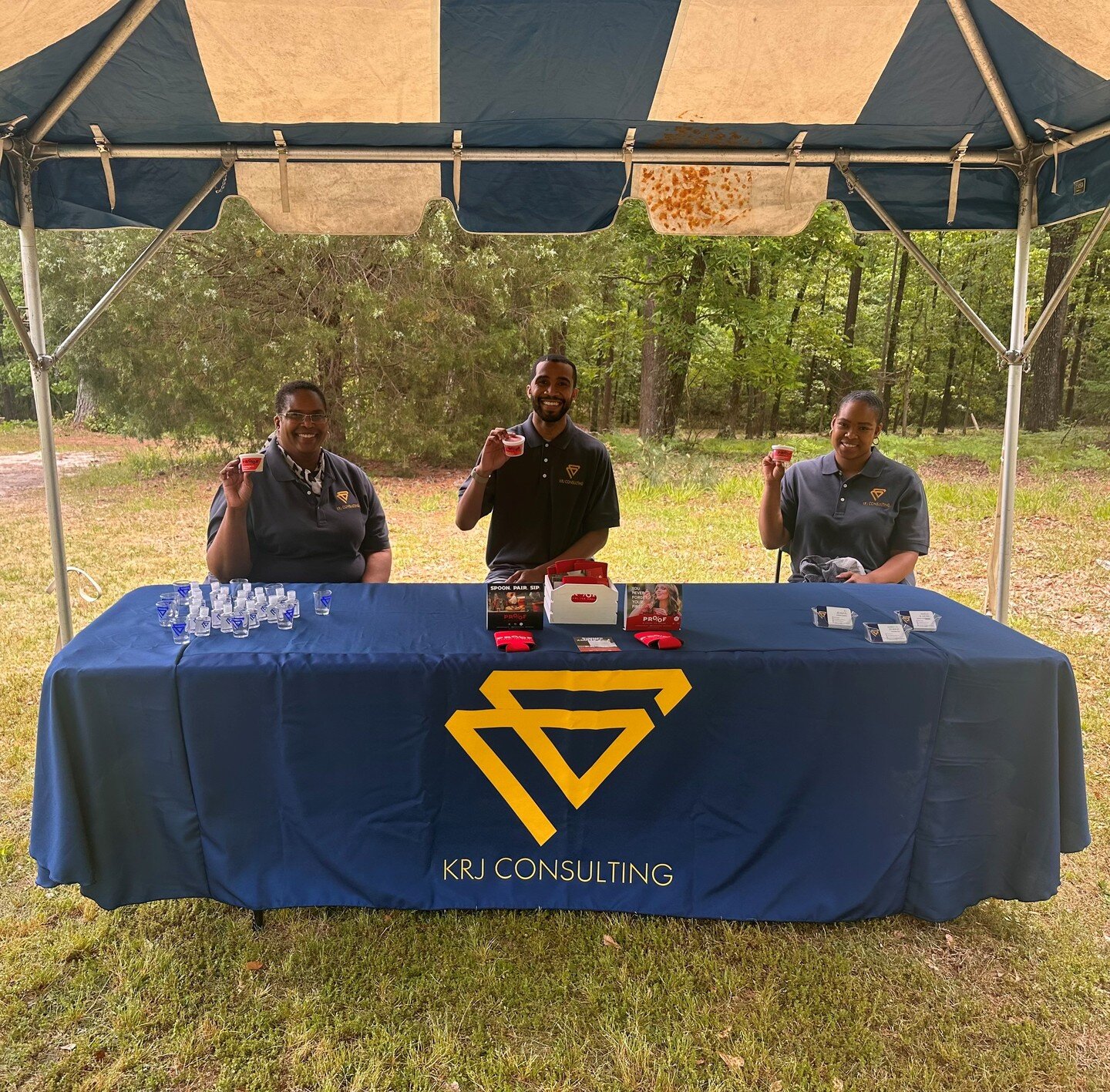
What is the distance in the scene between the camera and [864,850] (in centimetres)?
229

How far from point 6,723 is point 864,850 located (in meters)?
3.71

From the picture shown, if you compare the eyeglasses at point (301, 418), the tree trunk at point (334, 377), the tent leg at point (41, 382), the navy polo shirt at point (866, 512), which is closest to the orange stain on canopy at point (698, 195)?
the navy polo shirt at point (866, 512)

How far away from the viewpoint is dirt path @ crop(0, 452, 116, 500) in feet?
36.2

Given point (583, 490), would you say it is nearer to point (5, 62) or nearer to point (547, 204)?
point (547, 204)

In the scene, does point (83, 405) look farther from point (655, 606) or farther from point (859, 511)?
point (655, 606)

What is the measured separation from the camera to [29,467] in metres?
12.7

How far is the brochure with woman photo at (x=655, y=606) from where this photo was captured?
2.34m

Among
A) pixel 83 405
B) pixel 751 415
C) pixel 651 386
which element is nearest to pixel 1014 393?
Result: pixel 651 386

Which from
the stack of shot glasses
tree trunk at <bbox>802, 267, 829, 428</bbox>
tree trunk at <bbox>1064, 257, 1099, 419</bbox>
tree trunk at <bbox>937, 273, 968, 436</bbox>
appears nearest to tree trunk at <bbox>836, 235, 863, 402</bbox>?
tree trunk at <bbox>802, 267, 829, 428</bbox>

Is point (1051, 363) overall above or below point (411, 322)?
below

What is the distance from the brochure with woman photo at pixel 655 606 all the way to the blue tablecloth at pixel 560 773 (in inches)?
3.0

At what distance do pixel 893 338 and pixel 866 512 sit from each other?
16.7 metres

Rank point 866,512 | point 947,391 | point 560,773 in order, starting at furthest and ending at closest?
point 947,391 → point 866,512 → point 560,773

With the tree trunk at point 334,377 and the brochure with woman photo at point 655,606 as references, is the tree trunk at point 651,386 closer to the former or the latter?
the tree trunk at point 334,377
